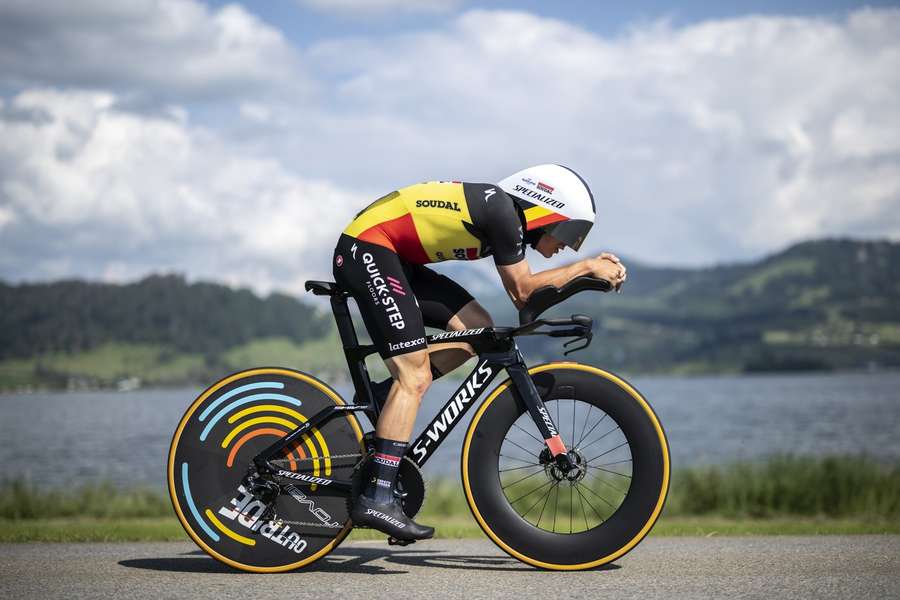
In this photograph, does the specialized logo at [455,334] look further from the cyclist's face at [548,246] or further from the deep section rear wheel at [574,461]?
the cyclist's face at [548,246]

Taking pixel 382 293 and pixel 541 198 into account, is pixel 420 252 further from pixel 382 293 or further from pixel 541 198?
pixel 541 198

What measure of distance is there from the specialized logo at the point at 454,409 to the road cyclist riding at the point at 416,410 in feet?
0.03

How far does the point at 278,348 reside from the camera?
179250mm

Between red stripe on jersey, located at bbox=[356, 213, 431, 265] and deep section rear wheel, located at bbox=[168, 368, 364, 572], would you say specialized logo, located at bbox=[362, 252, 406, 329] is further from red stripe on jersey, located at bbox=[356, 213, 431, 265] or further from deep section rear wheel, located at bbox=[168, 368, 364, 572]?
deep section rear wheel, located at bbox=[168, 368, 364, 572]

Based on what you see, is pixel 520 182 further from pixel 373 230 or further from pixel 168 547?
pixel 168 547

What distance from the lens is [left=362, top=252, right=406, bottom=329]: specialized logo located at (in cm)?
548

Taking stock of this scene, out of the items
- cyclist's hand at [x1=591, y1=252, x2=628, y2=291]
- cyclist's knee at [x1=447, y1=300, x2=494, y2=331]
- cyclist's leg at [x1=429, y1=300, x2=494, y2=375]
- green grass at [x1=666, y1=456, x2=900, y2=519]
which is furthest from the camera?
green grass at [x1=666, y1=456, x2=900, y2=519]

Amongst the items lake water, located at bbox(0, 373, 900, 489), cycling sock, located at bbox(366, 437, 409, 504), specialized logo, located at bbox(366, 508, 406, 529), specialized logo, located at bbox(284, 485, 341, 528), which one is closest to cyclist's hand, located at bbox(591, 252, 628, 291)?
cycling sock, located at bbox(366, 437, 409, 504)

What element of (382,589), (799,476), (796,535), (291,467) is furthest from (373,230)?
(799,476)

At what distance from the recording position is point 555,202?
17.8 feet

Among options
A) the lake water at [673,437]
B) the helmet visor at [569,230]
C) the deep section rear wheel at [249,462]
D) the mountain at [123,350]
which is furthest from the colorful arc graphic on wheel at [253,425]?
the mountain at [123,350]

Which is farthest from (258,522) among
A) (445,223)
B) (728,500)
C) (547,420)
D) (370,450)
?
(728,500)

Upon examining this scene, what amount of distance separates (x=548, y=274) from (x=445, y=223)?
70 centimetres

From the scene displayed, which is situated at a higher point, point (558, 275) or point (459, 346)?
point (558, 275)
